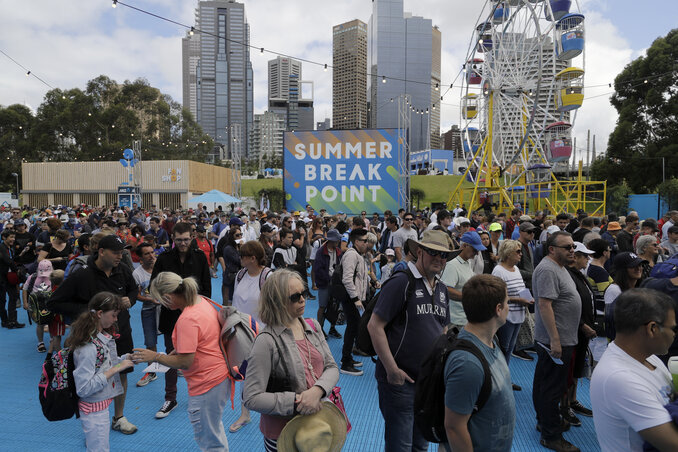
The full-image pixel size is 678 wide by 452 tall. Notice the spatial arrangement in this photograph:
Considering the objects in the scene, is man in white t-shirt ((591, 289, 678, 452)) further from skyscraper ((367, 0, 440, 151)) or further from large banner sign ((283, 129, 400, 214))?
skyscraper ((367, 0, 440, 151))

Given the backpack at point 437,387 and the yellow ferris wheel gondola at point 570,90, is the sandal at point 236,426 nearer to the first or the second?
the backpack at point 437,387

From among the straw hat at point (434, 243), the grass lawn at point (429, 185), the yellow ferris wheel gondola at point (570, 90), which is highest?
the yellow ferris wheel gondola at point (570, 90)

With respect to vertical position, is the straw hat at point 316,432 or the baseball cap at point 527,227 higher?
the baseball cap at point 527,227

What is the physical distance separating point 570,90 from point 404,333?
1632cm

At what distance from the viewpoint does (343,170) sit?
21.0 metres

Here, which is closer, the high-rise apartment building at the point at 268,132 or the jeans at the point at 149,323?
the jeans at the point at 149,323

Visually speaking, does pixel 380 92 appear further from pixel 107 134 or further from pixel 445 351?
pixel 445 351

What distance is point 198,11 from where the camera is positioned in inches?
6644

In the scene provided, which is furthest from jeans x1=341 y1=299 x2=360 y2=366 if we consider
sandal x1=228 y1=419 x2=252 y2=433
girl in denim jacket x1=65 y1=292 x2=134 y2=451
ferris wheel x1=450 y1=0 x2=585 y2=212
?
ferris wheel x1=450 y1=0 x2=585 y2=212

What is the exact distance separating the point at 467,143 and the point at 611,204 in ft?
29.2

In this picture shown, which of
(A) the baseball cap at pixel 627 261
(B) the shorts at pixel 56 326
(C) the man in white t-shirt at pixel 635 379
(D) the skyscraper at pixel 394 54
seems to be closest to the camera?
(C) the man in white t-shirt at pixel 635 379

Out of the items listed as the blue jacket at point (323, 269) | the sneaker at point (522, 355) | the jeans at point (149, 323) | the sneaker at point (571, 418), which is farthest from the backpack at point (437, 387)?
the sneaker at point (522, 355)

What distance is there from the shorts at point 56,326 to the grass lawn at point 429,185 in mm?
42668

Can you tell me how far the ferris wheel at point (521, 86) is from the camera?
50.5 ft
